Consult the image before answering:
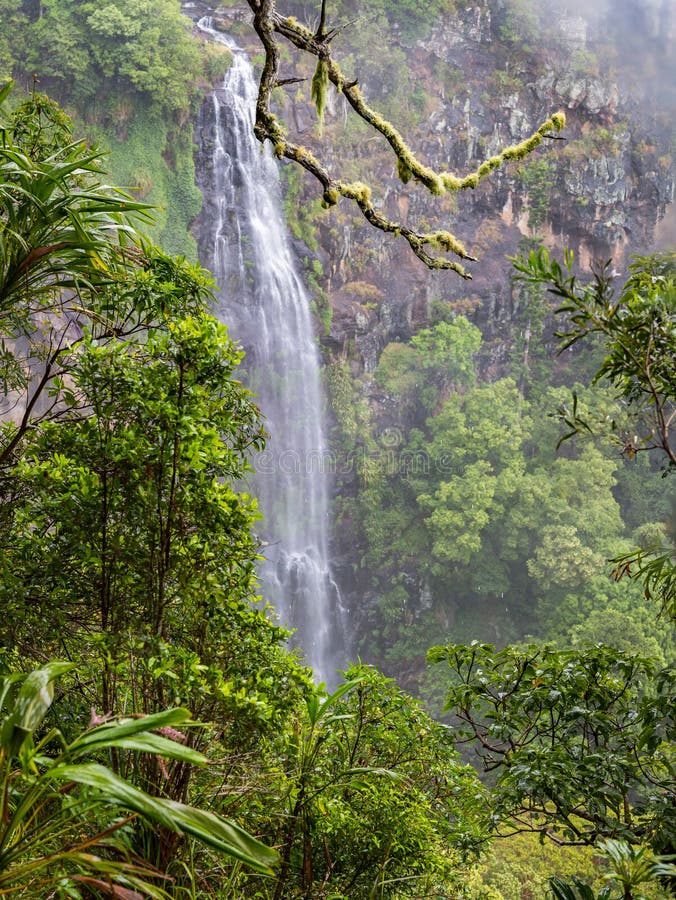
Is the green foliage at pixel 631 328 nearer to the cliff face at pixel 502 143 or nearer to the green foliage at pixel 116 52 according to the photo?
the green foliage at pixel 116 52

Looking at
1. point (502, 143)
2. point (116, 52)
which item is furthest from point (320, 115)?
point (502, 143)

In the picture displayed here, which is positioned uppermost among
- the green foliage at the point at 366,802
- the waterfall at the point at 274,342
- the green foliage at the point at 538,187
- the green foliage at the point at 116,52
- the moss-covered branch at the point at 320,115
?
the green foliage at the point at 538,187

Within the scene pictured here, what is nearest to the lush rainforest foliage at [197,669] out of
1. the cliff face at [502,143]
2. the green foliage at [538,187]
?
the cliff face at [502,143]

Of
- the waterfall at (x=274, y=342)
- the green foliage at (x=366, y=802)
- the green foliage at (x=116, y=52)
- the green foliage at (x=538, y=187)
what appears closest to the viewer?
the green foliage at (x=366, y=802)

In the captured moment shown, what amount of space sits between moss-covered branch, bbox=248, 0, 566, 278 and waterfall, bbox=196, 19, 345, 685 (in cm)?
1087

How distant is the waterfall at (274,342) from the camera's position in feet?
43.6

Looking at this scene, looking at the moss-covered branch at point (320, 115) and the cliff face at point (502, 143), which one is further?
the cliff face at point (502, 143)

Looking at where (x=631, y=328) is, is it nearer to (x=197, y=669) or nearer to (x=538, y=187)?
(x=197, y=669)

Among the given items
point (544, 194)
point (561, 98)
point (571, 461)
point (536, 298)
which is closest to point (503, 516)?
point (571, 461)

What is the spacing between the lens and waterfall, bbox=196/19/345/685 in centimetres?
1329

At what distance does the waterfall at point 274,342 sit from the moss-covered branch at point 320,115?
35.7 ft

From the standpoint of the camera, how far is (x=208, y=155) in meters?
13.4

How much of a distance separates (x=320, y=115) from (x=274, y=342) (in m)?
11.5

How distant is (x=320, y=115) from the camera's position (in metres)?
2.32
